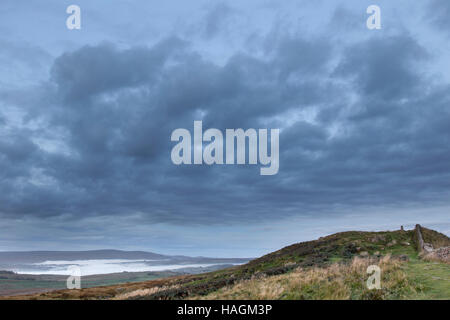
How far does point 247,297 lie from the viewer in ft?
54.7

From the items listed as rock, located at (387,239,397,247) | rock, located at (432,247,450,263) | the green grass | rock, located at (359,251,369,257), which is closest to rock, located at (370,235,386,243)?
rock, located at (387,239,397,247)

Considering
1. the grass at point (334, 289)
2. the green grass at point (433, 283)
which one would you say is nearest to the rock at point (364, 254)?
the green grass at point (433, 283)

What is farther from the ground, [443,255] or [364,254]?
[443,255]

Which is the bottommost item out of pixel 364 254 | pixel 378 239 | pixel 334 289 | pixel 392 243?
pixel 364 254

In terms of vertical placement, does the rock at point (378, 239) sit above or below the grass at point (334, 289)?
below

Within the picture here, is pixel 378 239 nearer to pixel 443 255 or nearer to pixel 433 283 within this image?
pixel 443 255

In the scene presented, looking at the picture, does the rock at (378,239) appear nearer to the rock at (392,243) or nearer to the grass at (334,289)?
the rock at (392,243)

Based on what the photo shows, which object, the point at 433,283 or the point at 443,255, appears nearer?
the point at 433,283

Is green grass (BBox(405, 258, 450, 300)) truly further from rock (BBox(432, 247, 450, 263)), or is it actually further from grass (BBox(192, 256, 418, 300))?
rock (BBox(432, 247, 450, 263))

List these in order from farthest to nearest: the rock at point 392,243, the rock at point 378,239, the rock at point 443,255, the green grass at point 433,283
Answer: the rock at point 378,239, the rock at point 392,243, the rock at point 443,255, the green grass at point 433,283

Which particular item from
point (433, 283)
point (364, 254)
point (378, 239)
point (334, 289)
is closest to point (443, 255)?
point (364, 254)

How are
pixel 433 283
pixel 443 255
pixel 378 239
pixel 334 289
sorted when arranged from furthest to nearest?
pixel 378 239 → pixel 443 255 → pixel 433 283 → pixel 334 289
